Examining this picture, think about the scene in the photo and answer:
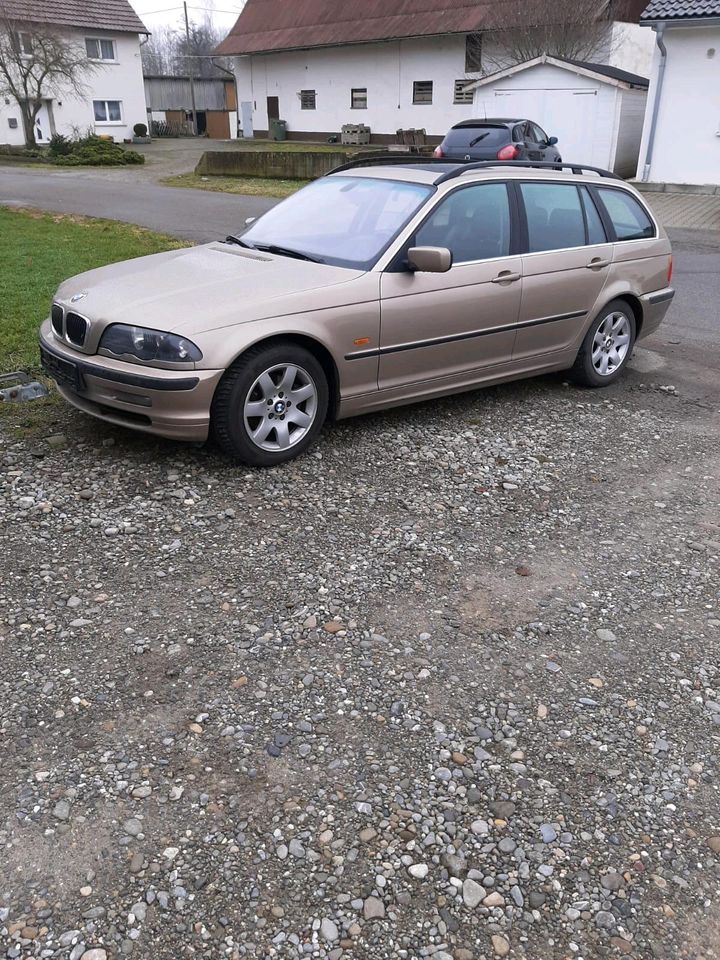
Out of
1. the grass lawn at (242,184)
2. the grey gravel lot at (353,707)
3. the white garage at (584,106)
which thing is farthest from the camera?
the white garage at (584,106)

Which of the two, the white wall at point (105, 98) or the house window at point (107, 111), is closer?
the white wall at point (105, 98)

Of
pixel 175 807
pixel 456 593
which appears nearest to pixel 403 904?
pixel 175 807

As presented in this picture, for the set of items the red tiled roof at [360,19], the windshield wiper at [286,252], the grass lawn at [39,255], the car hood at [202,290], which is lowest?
the grass lawn at [39,255]

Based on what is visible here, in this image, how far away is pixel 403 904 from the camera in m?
2.48

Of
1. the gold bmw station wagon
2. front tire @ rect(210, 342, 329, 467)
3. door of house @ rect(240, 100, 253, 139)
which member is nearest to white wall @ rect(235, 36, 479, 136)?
door of house @ rect(240, 100, 253, 139)

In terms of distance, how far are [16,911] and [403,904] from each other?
1.07 meters

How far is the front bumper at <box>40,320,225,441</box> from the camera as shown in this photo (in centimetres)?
473

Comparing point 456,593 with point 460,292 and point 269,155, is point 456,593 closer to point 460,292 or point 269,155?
point 460,292

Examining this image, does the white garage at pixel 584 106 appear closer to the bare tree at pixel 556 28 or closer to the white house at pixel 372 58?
the bare tree at pixel 556 28

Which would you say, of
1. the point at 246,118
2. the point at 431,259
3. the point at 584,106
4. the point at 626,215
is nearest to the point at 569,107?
the point at 584,106

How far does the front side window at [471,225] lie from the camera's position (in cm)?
577

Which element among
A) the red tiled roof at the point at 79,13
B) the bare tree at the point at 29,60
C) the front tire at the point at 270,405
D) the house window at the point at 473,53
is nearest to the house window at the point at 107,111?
the red tiled roof at the point at 79,13

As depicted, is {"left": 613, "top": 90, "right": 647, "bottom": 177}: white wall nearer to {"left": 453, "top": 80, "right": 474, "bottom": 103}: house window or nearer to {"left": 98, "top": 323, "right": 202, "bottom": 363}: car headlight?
{"left": 453, "top": 80, "right": 474, "bottom": 103}: house window

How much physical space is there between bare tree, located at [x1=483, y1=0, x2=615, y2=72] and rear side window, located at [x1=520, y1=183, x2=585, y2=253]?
23.6 meters
